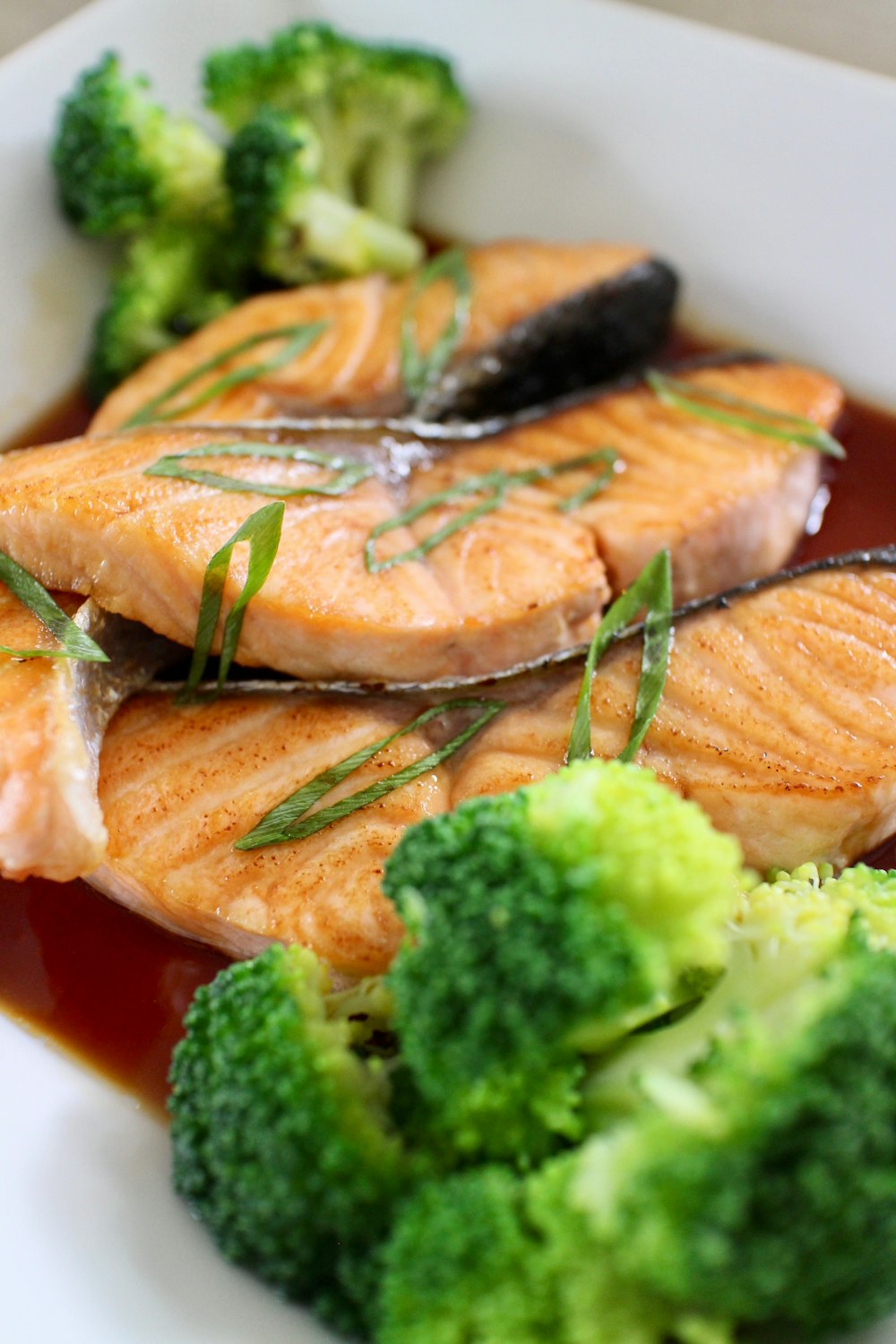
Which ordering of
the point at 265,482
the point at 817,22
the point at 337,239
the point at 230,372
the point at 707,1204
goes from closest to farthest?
the point at 707,1204
the point at 265,482
the point at 230,372
the point at 337,239
the point at 817,22

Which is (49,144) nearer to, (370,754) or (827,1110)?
(370,754)

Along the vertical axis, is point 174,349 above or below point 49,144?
below

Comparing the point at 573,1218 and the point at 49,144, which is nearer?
the point at 573,1218

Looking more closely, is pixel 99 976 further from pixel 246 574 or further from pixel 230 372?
pixel 230 372

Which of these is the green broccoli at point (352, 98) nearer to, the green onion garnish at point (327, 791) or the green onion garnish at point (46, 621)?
the green onion garnish at point (46, 621)

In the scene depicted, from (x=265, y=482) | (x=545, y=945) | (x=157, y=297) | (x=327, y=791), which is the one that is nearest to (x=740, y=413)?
(x=265, y=482)

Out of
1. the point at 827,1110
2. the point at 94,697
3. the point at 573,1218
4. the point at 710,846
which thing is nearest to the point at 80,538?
the point at 94,697

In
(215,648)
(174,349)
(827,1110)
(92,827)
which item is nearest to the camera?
(827,1110)

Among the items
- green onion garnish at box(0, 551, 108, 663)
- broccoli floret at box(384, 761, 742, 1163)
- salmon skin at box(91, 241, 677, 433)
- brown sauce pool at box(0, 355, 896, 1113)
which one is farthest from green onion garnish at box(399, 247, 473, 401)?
broccoli floret at box(384, 761, 742, 1163)
